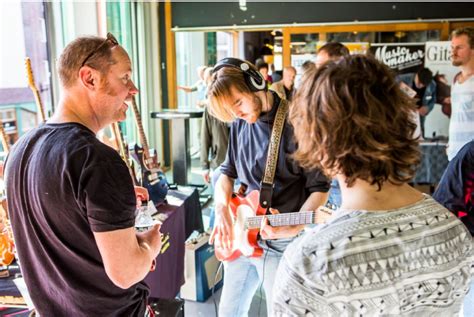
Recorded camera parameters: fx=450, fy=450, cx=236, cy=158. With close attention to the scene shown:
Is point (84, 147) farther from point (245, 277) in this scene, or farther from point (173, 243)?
point (173, 243)

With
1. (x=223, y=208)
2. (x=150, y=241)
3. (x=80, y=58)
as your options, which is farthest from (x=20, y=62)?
(x=150, y=241)

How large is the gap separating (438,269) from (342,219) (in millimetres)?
205

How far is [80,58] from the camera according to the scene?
1.17 m

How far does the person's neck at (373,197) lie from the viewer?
2.70ft

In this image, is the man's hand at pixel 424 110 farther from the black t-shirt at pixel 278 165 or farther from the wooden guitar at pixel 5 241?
the wooden guitar at pixel 5 241

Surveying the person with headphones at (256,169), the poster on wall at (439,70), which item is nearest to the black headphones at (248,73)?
the person with headphones at (256,169)

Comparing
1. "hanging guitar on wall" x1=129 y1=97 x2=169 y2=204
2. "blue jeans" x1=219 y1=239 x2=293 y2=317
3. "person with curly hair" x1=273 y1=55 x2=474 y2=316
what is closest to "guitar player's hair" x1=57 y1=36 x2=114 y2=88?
"person with curly hair" x1=273 y1=55 x2=474 y2=316

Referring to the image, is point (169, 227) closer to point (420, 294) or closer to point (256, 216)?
point (256, 216)

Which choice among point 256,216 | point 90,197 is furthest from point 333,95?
point 256,216

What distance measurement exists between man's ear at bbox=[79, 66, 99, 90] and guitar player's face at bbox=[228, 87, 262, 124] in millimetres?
645

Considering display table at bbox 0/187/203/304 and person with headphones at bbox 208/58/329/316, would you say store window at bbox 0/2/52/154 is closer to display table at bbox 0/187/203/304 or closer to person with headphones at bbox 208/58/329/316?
display table at bbox 0/187/203/304

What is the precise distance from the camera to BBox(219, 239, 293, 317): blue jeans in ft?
5.91

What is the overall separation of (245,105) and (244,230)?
53 centimetres

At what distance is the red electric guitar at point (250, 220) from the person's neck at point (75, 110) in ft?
2.76
